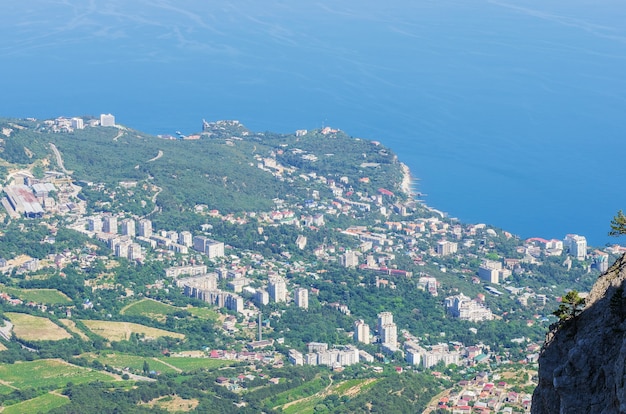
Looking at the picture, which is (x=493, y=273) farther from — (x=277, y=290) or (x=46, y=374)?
(x=46, y=374)

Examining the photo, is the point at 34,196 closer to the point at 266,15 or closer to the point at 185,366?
the point at 185,366

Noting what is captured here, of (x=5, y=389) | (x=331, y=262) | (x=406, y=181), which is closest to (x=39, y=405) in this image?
(x=5, y=389)

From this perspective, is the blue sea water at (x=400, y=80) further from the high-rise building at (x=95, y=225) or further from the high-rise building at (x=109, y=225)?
the high-rise building at (x=95, y=225)

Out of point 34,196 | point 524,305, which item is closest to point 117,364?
point 524,305

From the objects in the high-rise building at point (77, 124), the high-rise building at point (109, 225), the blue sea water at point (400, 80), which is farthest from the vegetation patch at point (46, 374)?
the high-rise building at point (77, 124)

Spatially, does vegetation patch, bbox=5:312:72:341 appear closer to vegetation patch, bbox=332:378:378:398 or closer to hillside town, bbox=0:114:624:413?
hillside town, bbox=0:114:624:413
